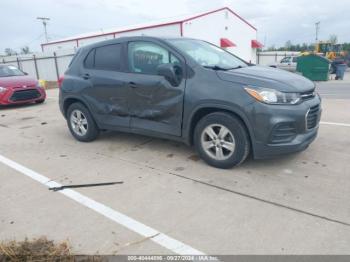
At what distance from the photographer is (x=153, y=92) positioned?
15.3ft

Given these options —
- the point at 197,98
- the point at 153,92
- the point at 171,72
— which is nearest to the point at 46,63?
the point at 153,92

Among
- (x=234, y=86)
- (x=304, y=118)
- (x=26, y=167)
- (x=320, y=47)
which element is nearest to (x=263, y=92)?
(x=234, y=86)

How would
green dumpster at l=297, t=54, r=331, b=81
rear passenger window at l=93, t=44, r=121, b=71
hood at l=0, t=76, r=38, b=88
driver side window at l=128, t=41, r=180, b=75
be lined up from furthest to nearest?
green dumpster at l=297, t=54, r=331, b=81
hood at l=0, t=76, r=38, b=88
rear passenger window at l=93, t=44, r=121, b=71
driver side window at l=128, t=41, r=180, b=75

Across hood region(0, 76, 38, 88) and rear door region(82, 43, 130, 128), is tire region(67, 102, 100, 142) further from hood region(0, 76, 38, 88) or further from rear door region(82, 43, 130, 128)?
hood region(0, 76, 38, 88)

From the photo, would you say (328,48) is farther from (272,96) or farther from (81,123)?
(272,96)

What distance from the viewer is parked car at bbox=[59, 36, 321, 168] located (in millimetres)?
3885

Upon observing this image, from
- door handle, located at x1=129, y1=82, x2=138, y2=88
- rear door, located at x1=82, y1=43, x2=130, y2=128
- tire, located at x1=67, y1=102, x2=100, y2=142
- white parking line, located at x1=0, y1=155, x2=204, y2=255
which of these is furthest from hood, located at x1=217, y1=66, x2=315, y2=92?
tire, located at x1=67, y1=102, x2=100, y2=142

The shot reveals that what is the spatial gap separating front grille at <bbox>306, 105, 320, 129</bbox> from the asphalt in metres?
0.57

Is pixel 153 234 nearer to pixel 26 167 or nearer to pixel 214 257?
pixel 214 257

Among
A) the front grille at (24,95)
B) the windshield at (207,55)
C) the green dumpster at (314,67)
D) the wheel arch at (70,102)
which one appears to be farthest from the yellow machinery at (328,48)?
the wheel arch at (70,102)

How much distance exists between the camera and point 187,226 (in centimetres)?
304

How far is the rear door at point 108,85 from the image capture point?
5109 mm

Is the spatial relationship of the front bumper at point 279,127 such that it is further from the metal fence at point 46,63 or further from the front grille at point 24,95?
the metal fence at point 46,63

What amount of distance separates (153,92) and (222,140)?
1.26m
